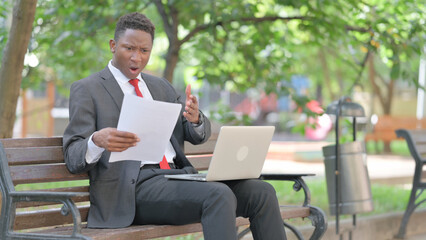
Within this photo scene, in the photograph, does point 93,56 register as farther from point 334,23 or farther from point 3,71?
point 3,71

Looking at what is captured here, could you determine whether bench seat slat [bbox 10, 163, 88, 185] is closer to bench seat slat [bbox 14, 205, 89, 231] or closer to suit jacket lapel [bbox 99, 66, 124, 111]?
bench seat slat [bbox 14, 205, 89, 231]

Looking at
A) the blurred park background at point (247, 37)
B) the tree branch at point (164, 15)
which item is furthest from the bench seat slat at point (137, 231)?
the tree branch at point (164, 15)

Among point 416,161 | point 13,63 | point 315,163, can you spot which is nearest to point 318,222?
point 13,63

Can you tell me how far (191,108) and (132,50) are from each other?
0.45 m

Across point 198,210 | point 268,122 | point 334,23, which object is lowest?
point 268,122

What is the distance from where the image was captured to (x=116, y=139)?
3229mm

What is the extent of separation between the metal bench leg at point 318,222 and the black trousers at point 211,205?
0.82m

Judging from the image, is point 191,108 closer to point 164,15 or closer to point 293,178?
point 293,178

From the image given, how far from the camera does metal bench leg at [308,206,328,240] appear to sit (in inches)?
173

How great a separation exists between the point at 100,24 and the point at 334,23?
251cm

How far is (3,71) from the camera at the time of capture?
4703 mm

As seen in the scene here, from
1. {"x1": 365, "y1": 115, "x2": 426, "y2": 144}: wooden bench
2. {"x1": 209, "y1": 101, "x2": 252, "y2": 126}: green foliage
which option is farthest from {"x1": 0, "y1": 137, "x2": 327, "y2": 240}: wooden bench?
{"x1": 365, "y1": 115, "x2": 426, "y2": 144}: wooden bench

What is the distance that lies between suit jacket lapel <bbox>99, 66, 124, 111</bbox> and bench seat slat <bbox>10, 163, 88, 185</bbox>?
464 mm

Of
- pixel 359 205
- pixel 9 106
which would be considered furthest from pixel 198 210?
pixel 359 205
